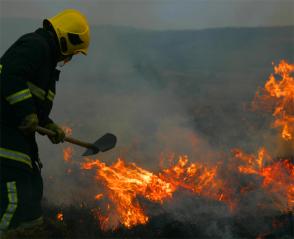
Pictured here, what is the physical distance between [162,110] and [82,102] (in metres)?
3.17

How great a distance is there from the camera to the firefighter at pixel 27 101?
→ 10.3ft

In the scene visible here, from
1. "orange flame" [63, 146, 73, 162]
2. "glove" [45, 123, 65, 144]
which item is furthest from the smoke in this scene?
"glove" [45, 123, 65, 144]

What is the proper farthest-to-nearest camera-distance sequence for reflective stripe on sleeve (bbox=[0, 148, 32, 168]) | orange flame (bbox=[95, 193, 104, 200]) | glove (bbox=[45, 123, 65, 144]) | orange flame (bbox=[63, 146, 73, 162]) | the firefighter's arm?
1. orange flame (bbox=[63, 146, 73, 162])
2. orange flame (bbox=[95, 193, 104, 200])
3. glove (bbox=[45, 123, 65, 144])
4. reflective stripe on sleeve (bbox=[0, 148, 32, 168])
5. the firefighter's arm

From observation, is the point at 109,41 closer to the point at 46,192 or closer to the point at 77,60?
the point at 77,60

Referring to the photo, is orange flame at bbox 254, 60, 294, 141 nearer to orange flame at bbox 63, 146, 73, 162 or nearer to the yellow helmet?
orange flame at bbox 63, 146, 73, 162

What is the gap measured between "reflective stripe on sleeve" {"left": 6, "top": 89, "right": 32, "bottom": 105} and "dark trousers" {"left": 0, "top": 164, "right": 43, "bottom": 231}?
0.54 meters

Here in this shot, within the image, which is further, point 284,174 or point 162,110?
point 162,110

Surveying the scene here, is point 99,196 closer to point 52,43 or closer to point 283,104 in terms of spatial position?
point 52,43

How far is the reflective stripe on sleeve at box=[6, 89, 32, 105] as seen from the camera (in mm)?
3107

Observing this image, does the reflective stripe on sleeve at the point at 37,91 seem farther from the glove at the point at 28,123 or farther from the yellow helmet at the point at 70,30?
the yellow helmet at the point at 70,30

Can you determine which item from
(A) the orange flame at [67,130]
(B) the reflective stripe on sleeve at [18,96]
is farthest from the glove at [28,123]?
(A) the orange flame at [67,130]

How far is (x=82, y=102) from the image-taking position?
13.7 m

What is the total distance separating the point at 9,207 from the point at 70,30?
1522 mm

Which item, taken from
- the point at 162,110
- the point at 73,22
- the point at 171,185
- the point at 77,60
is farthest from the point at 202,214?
the point at 77,60
